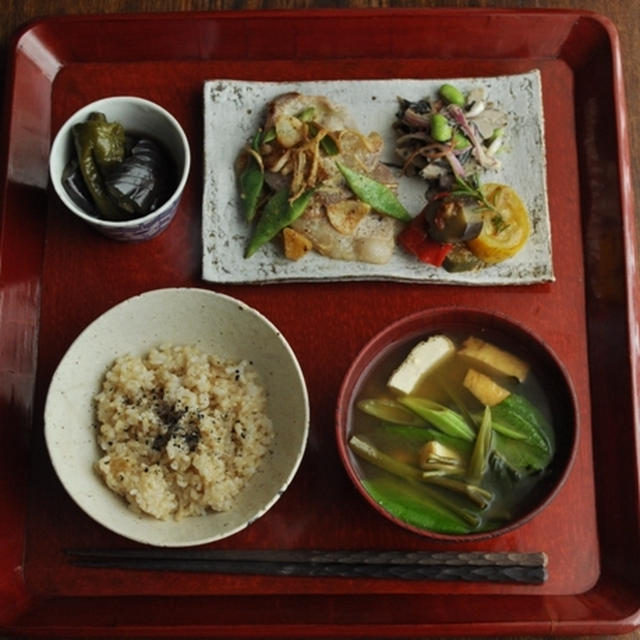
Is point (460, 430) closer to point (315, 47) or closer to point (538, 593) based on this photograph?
point (538, 593)

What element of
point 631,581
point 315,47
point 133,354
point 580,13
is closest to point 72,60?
point 315,47

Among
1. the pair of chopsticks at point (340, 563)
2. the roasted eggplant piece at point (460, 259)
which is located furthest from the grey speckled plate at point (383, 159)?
the pair of chopsticks at point (340, 563)

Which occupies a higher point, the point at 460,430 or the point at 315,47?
the point at 315,47

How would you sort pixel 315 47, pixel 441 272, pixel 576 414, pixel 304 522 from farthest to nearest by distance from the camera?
pixel 315 47
pixel 441 272
pixel 304 522
pixel 576 414

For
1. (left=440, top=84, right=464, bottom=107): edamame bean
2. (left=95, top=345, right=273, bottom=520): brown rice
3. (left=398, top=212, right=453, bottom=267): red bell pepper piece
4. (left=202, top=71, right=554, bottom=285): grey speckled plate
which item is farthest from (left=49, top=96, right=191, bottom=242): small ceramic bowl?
(left=440, top=84, right=464, bottom=107): edamame bean

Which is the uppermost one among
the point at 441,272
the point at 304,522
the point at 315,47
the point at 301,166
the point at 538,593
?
the point at 315,47

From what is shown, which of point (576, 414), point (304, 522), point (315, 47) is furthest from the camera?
point (315, 47)

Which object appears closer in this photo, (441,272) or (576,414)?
(576,414)

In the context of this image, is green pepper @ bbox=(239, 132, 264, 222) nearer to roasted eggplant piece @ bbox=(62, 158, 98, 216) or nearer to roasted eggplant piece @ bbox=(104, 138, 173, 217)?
roasted eggplant piece @ bbox=(104, 138, 173, 217)
